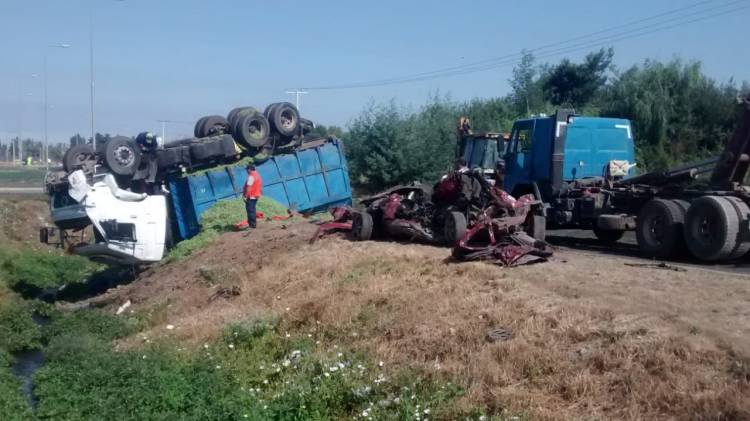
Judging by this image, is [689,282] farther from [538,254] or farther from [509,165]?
[509,165]

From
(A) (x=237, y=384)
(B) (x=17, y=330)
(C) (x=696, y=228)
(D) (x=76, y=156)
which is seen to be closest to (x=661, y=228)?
(C) (x=696, y=228)

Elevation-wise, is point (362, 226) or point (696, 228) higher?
point (696, 228)

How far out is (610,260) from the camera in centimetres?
1298

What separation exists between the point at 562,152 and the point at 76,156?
11.2 meters

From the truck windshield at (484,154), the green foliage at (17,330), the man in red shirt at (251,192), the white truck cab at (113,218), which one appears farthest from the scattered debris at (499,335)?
the truck windshield at (484,154)

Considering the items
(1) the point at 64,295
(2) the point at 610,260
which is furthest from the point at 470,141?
(1) the point at 64,295

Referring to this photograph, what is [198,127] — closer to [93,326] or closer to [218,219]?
[218,219]

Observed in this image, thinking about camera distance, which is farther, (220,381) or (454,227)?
(454,227)

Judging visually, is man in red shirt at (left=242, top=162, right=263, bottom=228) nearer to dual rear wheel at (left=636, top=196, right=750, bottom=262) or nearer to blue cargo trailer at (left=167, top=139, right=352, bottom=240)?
blue cargo trailer at (left=167, top=139, right=352, bottom=240)

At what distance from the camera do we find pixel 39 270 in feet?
79.7

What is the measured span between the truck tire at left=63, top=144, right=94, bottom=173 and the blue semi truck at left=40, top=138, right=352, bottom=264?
1.56 ft

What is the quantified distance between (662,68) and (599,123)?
56.5ft

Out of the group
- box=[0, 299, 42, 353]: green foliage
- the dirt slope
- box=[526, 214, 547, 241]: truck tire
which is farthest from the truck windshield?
box=[0, 299, 42, 353]: green foliage

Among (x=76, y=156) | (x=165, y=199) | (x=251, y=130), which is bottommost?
(x=165, y=199)
